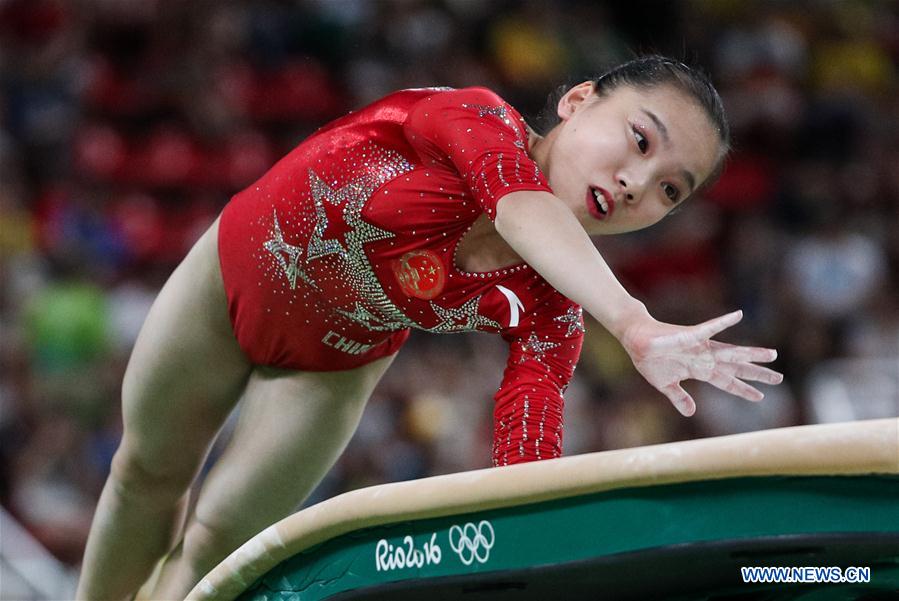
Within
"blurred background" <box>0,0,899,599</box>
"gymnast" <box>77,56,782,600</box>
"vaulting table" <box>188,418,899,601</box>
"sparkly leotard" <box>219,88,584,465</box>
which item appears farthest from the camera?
"blurred background" <box>0,0,899,599</box>

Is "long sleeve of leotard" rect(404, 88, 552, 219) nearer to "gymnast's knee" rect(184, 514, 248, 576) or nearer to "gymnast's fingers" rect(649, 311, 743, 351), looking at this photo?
"gymnast's fingers" rect(649, 311, 743, 351)

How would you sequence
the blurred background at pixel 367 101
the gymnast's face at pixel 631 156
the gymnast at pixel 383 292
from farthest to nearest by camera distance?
the blurred background at pixel 367 101 < the gymnast's face at pixel 631 156 < the gymnast at pixel 383 292

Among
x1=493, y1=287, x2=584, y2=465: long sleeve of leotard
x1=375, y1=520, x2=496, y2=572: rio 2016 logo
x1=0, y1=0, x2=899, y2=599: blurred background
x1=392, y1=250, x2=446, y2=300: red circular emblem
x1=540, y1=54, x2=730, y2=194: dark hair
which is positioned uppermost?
x1=0, y1=0, x2=899, y2=599: blurred background

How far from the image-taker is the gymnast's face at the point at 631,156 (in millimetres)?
1660

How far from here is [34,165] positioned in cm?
532

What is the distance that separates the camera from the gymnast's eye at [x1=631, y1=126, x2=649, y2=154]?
1.66m

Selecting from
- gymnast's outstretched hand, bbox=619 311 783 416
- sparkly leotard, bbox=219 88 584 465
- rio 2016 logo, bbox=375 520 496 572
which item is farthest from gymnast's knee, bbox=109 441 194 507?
gymnast's outstretched hand, bbox=619 311 783 416

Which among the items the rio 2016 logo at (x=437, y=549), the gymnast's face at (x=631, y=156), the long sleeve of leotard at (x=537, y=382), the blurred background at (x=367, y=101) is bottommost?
the rio 2016 logo at (x=437, y=549)

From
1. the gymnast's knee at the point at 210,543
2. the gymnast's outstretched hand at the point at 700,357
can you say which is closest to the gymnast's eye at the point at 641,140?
the gymnast's outstretched hand at the point at 700,357

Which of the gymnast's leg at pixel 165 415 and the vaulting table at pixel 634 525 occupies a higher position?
the gymnast's leg at pixel 165 415

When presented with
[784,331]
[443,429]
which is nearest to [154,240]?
[443,429]

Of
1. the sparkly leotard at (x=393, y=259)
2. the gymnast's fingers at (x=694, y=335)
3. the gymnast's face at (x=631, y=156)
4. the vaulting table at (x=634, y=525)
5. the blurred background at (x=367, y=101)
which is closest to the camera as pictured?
the vaulting table at (x=634, y=525)

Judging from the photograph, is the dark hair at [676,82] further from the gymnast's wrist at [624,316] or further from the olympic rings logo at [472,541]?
the olympic rings logo at [472,541]

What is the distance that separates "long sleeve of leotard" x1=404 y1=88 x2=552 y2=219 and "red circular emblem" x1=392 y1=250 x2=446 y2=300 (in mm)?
149
